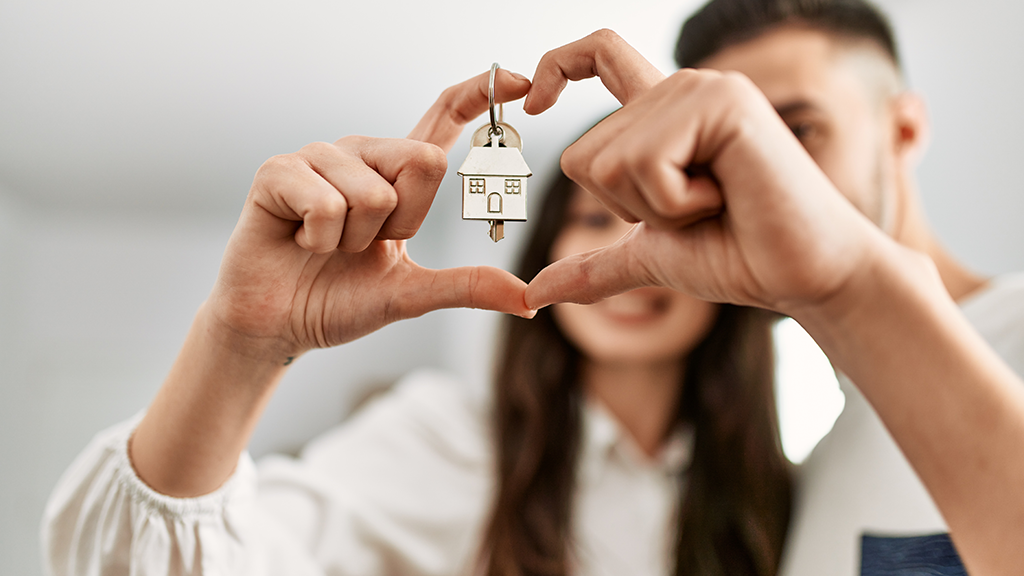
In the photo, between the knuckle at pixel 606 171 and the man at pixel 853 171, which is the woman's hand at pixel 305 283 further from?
the man at pixel 853 171

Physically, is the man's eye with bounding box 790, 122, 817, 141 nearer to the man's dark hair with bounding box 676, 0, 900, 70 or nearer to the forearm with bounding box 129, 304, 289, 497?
the man's dark hair with bounding box 676, 0, 900, 70

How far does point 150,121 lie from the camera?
2.67 meters

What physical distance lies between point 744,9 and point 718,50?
4.5 inches

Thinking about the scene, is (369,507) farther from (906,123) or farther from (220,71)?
(220,71)

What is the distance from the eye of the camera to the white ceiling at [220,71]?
7.30 feet

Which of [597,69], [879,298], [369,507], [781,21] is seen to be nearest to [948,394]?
[879,298]

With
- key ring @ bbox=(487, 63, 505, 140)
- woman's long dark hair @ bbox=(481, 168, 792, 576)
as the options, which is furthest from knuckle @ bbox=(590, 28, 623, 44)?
woman's long dark hair @ bbox=(481, 168, 792, 576)

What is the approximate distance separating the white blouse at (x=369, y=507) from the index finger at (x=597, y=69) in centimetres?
74

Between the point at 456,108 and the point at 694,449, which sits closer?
the point at 456,108

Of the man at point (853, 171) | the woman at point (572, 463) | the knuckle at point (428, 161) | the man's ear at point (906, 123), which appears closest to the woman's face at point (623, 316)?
the woman at point (572, 463)

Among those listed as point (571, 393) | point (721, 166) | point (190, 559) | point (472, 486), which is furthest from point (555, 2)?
point (190, 559)

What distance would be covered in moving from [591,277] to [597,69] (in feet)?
0.76

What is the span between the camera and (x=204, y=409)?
752mm

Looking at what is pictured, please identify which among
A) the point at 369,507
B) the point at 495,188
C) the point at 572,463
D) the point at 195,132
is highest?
the point at 195,132
